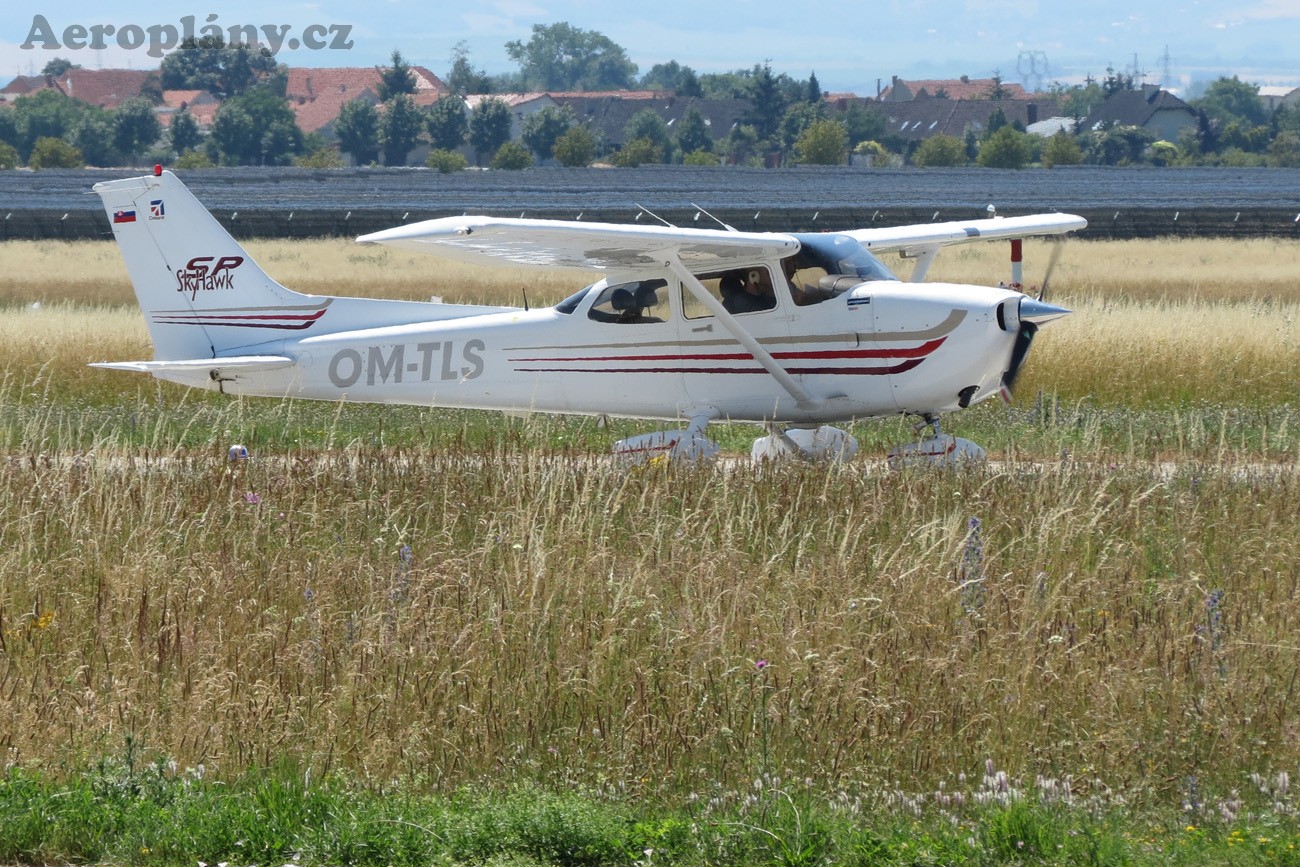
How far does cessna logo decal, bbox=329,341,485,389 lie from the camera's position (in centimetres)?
1261

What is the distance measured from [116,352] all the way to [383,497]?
1091cm

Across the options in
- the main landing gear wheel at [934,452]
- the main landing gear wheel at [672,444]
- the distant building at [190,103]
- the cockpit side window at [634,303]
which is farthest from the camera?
the distant building at [190,103]

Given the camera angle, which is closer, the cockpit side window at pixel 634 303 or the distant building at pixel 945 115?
the cockpit side window at pixel 634 303

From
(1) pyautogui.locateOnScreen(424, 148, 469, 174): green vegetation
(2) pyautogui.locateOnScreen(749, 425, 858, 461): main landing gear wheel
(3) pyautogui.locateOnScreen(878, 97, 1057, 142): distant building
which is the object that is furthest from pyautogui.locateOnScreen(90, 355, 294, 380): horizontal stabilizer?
(3) pyautogui.locateOnScreen(878, 97, 1057, 142): distant building

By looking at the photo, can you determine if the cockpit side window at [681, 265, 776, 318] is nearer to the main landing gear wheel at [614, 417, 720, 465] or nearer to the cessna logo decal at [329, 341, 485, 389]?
the main landing gear wheel at [614, 417, 720, 465]

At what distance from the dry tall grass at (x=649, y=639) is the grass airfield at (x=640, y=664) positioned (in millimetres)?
19

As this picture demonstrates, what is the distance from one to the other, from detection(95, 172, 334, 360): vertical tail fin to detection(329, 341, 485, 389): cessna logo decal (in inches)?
30.5

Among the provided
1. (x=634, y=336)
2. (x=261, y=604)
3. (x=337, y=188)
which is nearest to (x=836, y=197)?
(x=337, y=188)

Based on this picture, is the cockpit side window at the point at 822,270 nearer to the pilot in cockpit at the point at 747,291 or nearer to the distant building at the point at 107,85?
the pilot in cockpit at the point at 747,291

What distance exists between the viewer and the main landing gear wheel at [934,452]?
9.88 metres

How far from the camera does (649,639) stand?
639 centimetres

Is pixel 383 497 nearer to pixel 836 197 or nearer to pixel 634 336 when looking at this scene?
pixel 634 336

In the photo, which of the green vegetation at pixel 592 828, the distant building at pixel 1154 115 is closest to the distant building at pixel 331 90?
the distant building at pixel 1154 115

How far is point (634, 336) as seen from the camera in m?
12.1
